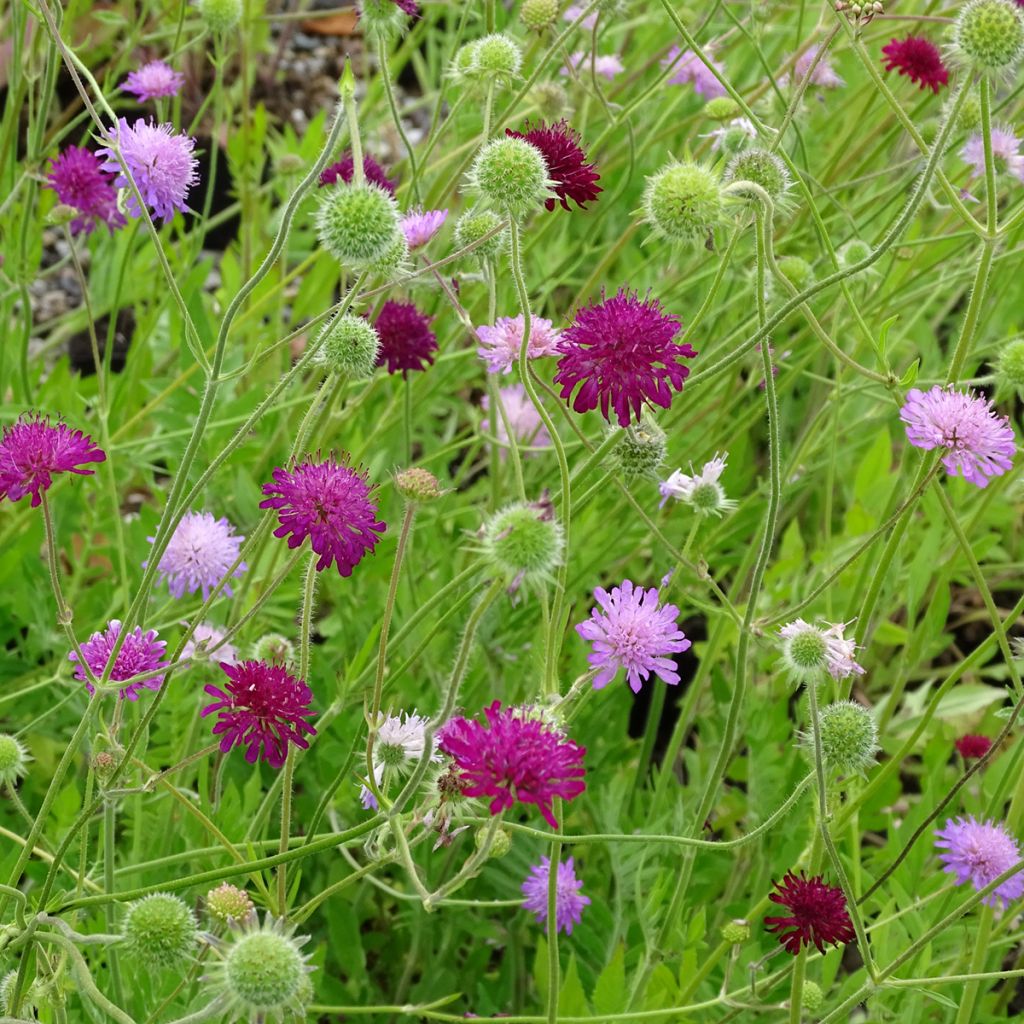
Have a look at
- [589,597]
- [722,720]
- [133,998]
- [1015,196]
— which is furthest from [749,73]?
[133,998]

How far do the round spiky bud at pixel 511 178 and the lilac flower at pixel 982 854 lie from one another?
99 centimetres

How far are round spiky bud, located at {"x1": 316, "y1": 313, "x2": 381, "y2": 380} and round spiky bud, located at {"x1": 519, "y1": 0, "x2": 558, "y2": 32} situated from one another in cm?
76

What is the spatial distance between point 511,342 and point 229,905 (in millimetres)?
680

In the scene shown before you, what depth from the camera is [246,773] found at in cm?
196

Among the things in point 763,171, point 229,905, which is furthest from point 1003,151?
point 229,905

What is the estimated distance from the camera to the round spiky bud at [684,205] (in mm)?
1168

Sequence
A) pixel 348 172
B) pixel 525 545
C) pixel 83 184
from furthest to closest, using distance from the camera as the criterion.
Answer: pixel 83 184
pixel 348 172
pixel 525 545

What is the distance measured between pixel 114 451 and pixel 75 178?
0.41m

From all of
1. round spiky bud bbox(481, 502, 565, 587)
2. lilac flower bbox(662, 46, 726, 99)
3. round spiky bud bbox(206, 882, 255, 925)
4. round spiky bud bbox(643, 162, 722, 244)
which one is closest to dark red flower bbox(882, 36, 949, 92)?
lilac flower bbox(662, 46, 726, 99)

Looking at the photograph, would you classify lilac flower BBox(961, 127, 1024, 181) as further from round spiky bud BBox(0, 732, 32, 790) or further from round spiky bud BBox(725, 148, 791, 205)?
round spiky bud BBox(0, 732, 32, 790)

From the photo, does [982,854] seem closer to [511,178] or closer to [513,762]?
[513,762]

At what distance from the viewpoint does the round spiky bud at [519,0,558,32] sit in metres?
1.84

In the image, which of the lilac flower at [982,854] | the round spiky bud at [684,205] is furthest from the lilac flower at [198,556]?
the lilac flower at [982,854]

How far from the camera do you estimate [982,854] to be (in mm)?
1617
